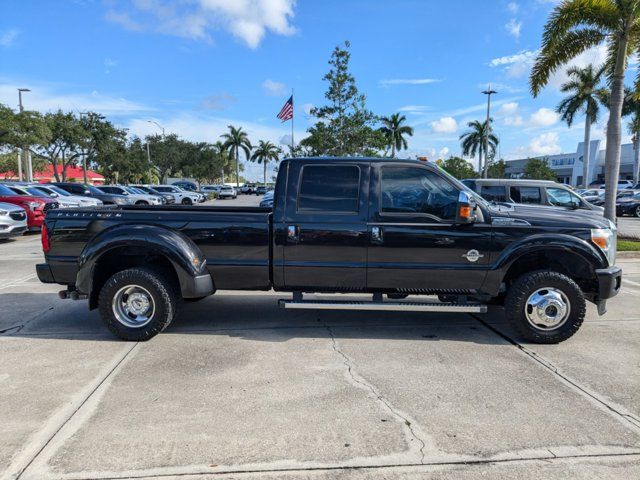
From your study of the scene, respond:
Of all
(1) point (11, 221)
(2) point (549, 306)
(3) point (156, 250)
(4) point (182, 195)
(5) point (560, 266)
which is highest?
(4) point (182, 195)

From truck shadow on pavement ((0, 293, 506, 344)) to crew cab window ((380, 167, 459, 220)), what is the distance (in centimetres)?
143

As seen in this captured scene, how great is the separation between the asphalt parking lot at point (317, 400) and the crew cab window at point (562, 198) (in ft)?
19.3

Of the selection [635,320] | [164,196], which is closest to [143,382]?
[635,320]

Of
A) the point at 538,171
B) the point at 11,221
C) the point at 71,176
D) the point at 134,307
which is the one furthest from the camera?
the point at 71,176

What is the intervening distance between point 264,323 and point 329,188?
1.88 meters

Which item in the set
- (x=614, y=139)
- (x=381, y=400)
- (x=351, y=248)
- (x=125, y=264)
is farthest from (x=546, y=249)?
(x=614, y=139)

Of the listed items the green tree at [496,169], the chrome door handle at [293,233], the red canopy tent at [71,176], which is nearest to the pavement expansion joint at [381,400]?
the chrome door handle at [293,233]

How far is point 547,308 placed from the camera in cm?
473

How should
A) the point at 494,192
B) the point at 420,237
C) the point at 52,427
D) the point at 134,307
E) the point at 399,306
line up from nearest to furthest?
the point at 52,427 < the point at 420,237 < the point at 399,306 < the point at 134,307 < the point at 494,192

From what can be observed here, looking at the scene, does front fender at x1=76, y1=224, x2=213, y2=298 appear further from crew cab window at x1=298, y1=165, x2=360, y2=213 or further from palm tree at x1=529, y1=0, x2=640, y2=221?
palm tree at x1=529, y1=0, x2=640, y2=221

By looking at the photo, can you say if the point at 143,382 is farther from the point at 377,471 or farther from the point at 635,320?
the point at 635,320

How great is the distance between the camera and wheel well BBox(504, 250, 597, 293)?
189 inches

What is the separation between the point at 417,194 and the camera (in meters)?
4.76

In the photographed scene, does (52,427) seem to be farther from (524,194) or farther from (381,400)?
(524,194)
